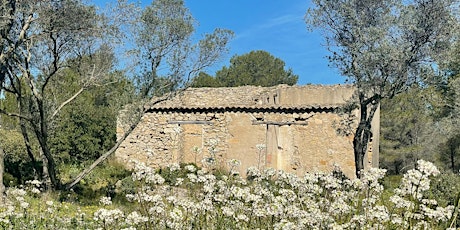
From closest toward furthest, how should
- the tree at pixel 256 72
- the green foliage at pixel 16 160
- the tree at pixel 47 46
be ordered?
the tree at pixel 47 46, the green foliage at pixel 16 160, the tree at pixel 256 72

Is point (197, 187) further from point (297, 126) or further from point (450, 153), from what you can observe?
point (450, 153)

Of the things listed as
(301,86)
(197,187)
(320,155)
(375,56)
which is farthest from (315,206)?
(301,86)

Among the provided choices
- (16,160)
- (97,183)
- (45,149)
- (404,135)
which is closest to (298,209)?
(45,149)

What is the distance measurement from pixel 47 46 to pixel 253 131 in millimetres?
10096

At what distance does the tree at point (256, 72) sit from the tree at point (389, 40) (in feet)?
111

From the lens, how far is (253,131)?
20.6 metres

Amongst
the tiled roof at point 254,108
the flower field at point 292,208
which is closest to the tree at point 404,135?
the tiled roof at point 254,108

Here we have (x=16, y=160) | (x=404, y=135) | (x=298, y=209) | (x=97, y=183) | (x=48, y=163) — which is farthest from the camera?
(x=404, y=135)

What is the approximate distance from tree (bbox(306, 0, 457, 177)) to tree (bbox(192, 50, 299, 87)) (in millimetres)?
33698

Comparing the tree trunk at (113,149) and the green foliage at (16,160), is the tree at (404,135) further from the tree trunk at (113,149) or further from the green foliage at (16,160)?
the green foliage at (16,160)

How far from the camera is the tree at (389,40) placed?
1300 centimetres

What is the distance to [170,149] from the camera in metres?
21.7

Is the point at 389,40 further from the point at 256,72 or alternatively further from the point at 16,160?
the point at 256,72

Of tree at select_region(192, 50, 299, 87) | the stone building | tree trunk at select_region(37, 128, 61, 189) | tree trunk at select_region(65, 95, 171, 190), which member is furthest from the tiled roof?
tree at select_region(192, 50, 299, 87)
